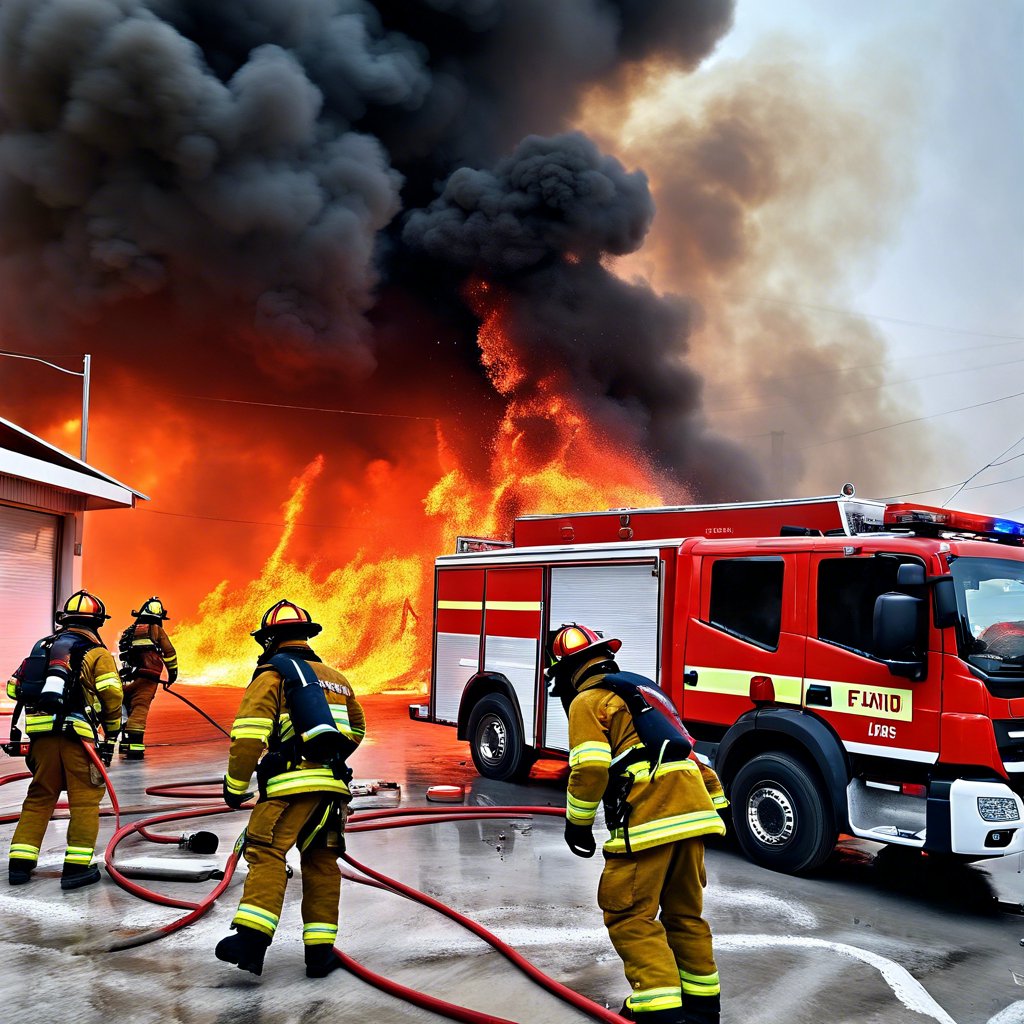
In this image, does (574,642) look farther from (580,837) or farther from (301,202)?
(301,202)

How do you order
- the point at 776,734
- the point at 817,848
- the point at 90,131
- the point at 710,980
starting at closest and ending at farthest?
the point at 710,980, the point at 817,848, the point at 776,734, the point at 90,131

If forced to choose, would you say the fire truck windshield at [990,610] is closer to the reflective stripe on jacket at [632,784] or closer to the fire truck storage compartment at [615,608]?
the fire truck storage compartment at [615,608]

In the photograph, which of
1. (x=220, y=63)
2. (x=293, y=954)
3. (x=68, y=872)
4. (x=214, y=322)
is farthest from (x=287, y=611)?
(x=220, y=63)

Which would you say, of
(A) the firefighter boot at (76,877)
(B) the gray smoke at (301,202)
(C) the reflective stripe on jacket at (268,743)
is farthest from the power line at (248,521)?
(C) the reflective stripe on jacket at (268,743)

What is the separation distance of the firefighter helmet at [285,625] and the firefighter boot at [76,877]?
1.92 m

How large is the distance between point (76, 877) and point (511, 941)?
2316 mm

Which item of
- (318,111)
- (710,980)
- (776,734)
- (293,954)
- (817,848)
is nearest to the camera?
(710,980)

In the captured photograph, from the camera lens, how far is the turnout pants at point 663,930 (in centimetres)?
318

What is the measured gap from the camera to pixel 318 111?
24.2 meters

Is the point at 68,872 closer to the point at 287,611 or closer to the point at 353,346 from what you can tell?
the point at 287,611

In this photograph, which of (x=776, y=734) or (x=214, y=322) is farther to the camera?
(x=214, y=322)

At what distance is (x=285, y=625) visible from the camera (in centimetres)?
415

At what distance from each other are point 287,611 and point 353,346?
811 inches

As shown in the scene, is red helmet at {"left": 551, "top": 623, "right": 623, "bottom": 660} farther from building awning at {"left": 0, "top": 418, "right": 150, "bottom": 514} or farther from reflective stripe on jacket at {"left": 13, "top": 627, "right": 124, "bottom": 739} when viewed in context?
building awning at {"left": 0, "top": 418, "right": 150, "bottom": 514}
